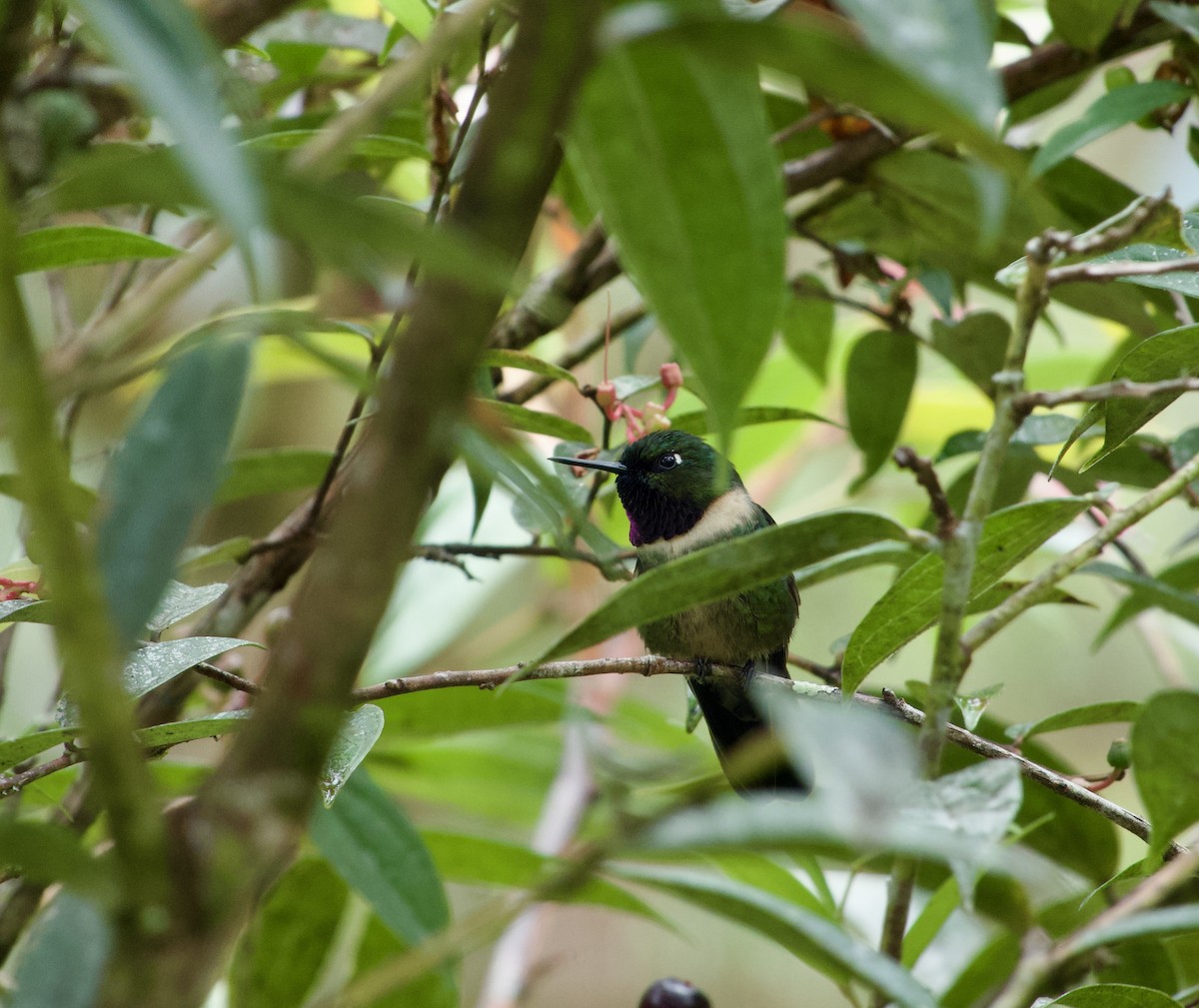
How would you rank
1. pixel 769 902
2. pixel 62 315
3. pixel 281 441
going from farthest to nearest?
pixel 281 441 < pixel 62 315 < pixel 769 902

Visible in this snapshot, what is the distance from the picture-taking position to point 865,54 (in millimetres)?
541

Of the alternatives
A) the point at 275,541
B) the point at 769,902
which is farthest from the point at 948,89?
the point at 275,541

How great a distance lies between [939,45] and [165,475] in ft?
1.33

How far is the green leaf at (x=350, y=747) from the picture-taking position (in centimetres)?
108

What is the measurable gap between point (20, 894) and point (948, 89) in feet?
4.63

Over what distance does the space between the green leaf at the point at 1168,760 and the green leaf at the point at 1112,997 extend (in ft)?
0.60

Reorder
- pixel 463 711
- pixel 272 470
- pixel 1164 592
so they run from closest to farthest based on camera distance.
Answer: pixel 1164 592, pixel 272 470, pixel 463 711

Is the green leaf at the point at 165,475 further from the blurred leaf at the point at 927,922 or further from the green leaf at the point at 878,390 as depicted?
the green leaf at the point at 878,390

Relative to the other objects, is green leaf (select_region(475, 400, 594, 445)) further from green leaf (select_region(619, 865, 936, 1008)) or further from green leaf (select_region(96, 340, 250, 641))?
green leaf (select_region(96, 340, 250, 641))

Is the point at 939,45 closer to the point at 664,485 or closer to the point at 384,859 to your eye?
the point at 384,859

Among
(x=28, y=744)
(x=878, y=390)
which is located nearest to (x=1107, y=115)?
(x=878, y=390)

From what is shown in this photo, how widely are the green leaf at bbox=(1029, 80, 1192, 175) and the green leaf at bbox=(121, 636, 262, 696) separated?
2.97ft

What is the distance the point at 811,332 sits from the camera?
2.17 metres

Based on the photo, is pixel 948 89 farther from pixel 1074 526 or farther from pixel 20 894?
pixel 1074 526
